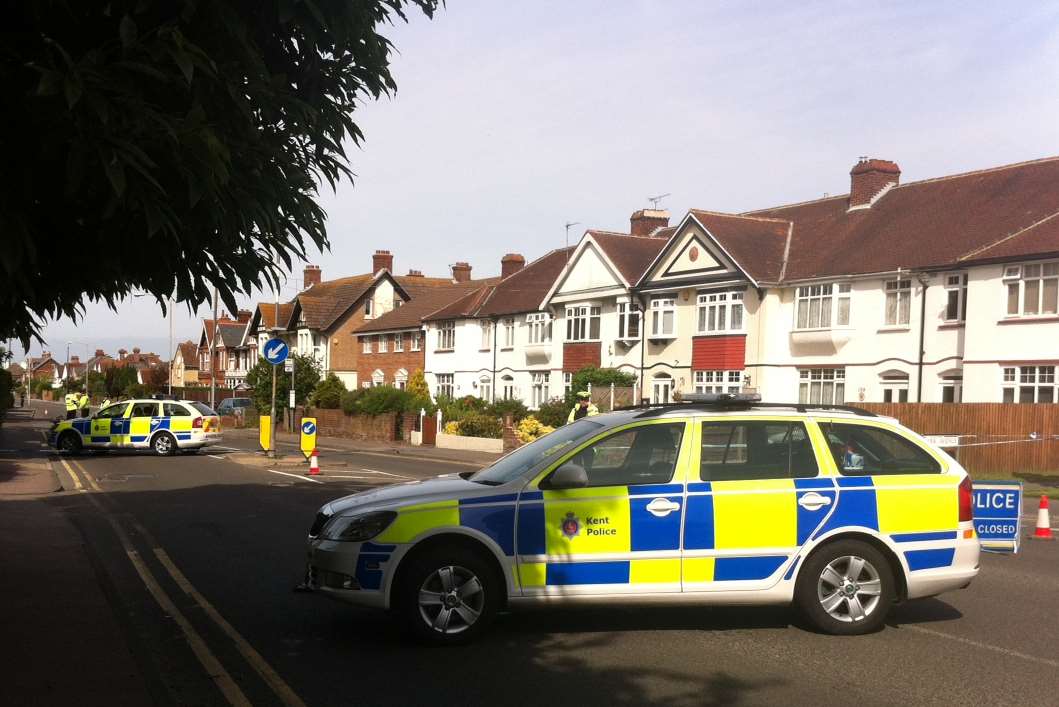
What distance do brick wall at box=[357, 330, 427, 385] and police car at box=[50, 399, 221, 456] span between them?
2628 cm

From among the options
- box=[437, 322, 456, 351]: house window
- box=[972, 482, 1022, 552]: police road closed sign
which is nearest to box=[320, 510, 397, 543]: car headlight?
box=[972, 482, 1022, 552]: police road closed sign

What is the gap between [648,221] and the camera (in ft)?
153

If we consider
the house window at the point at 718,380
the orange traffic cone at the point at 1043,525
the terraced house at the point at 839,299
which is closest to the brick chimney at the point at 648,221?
the terraced house at the point at 839,299

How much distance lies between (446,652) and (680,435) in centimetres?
228

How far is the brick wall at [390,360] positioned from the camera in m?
56.1

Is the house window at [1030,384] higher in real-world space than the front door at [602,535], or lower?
higher

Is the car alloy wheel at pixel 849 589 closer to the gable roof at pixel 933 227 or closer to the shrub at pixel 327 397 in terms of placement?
the gable roof at pixel 933 227

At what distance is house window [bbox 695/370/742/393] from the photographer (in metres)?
34.7

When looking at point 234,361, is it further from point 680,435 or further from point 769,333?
point 680,435

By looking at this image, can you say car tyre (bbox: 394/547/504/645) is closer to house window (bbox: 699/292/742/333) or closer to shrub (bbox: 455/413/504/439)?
house window (bbox: 699/292/742/333)

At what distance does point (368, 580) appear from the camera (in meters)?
7.07

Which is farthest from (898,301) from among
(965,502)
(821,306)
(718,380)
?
(965,502)

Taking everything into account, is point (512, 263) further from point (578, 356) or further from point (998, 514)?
point (998, 514)

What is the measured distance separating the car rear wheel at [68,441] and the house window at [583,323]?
2002 centimetres
